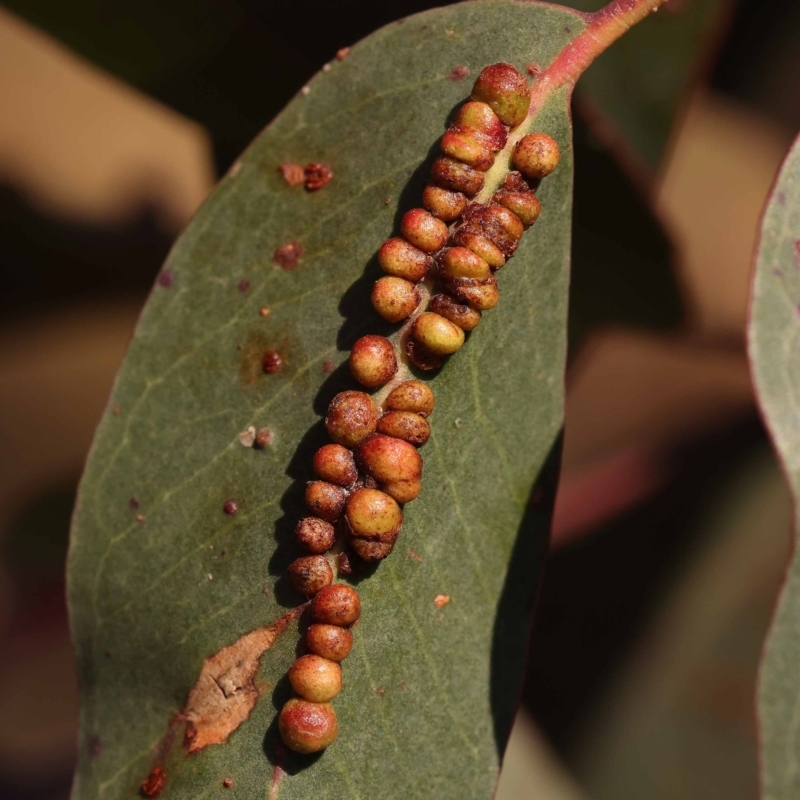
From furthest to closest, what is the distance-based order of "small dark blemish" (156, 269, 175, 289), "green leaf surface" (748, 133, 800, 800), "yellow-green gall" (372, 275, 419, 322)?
"small dark blemish" (156, 269, 175, 289)
"yellow-green gall" (372, 275, 419, 322)
"green leaf surface" (748, 133, 800, 800)

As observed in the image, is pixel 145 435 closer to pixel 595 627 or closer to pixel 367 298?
pixel 367 298

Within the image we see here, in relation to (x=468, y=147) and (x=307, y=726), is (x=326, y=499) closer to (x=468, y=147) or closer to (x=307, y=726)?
(x=307, y=726)

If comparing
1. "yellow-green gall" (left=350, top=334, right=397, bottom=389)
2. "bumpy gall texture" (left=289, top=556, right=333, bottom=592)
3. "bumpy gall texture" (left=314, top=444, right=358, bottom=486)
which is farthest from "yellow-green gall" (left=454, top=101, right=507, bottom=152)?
"bumpy gall texture" (left=289, top=556, right=333, bottom=592)

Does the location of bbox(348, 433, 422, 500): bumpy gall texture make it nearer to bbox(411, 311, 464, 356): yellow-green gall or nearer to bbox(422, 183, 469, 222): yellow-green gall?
bbox(411, 311, 464, 356): yellow-green gall

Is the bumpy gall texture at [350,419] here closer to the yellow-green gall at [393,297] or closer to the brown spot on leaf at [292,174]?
the yellow-green gall at [393,297]

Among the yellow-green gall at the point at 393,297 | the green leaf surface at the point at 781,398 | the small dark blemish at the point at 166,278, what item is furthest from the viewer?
the small dark blemish at the point at 166,278

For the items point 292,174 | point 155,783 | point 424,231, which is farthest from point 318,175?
point 155,783

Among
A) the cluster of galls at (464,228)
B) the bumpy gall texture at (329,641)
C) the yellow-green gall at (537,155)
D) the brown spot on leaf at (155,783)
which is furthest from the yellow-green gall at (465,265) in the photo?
the brown spot on leaf at (155,783)

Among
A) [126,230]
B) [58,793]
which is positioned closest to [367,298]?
[126,230]
